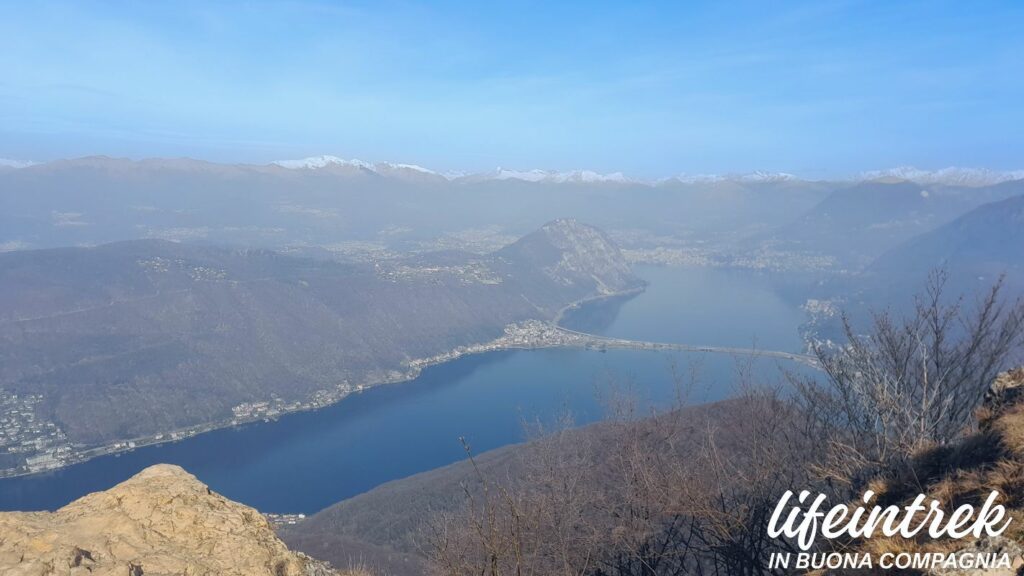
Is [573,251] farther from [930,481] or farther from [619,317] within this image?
[930,481]

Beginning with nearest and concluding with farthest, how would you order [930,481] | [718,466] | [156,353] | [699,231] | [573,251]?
[930,481], [718,466], [156,353], [573,251], [699,231]

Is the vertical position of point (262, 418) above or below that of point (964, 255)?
below

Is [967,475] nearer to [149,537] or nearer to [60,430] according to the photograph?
[149,537]

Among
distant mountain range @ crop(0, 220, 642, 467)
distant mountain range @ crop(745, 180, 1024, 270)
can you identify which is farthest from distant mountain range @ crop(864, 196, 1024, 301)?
distant mountain range @ crop(0, 220, 642, 467)

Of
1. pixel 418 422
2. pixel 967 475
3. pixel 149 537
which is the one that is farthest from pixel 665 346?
pixel 149 537

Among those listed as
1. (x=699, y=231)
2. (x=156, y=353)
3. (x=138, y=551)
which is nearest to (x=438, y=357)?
(x=156, y=353)

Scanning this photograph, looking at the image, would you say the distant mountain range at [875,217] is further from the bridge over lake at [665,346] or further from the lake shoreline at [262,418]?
the lake shoreline at [262,418]

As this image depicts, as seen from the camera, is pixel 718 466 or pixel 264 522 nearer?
pixel 264 522
